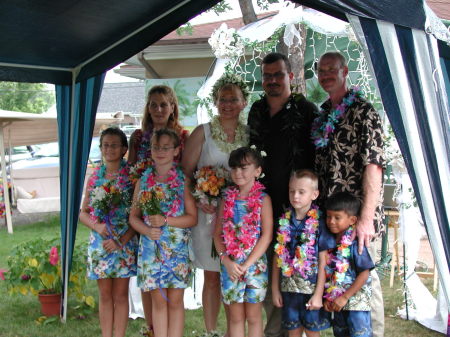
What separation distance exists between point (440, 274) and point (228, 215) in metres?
1.24

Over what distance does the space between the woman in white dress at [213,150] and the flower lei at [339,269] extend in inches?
32.2

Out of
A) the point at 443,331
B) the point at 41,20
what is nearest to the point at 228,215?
the point at 41,20

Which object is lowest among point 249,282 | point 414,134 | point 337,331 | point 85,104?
point 337,331

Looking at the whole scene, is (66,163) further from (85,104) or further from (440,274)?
(440,274)

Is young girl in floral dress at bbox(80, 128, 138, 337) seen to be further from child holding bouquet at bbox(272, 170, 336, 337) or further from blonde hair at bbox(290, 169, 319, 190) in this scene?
blonde hair at bbox(290, 169, 319, 190)

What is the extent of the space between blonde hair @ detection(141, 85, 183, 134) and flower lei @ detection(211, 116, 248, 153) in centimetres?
45

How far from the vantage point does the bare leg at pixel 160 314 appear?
328 cm

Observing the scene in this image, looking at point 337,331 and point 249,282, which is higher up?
point 249,282

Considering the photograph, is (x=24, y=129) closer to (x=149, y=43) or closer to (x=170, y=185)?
(x=149, y=43)

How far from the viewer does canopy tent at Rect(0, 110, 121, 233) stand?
9.62 metres

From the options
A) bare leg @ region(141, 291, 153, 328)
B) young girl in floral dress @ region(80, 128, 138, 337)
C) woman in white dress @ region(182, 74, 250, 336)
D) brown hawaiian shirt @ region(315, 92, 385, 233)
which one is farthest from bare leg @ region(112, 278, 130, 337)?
brown hawaiian shirt @ region(315, 92, 385, 233)

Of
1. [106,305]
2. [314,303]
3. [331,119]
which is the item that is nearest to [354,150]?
[331,119]

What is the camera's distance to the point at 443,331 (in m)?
4.23

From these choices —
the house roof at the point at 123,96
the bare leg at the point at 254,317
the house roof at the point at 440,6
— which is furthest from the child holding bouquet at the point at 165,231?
the house roof at the point at 123,96
